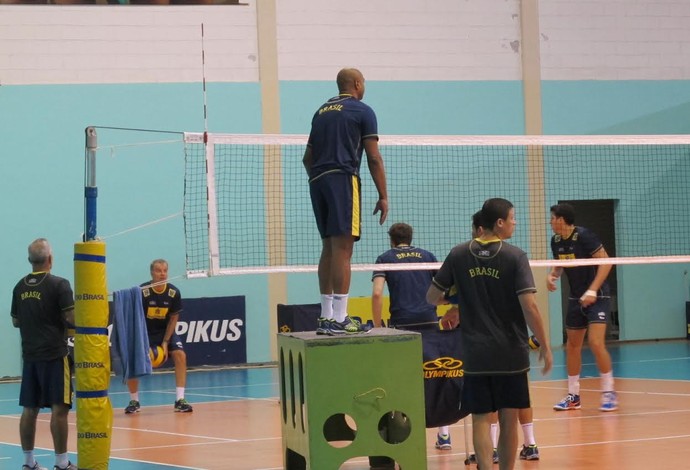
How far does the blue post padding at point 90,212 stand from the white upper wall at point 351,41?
11.4 metres

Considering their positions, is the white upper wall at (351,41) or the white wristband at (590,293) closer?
the white wristband at (590,293)

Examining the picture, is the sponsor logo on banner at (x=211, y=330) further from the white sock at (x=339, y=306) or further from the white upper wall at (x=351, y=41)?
the white sock at (x=339, y=306)

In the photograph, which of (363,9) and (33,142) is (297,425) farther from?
(363,9)

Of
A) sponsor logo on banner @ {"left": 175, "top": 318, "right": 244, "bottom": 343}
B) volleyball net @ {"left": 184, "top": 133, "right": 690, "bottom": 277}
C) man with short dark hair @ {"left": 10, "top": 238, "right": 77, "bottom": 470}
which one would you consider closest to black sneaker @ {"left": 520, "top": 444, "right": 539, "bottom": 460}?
man with short dark hair @ {"left": 10, "top": 238, "right": 77, "bottom": 470}

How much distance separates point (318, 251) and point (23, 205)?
482cm

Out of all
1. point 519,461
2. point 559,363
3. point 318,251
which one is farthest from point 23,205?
point 519,461

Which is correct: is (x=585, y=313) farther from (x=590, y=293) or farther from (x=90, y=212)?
(x=90, y=212)

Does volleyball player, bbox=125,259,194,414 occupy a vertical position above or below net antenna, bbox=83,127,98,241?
below

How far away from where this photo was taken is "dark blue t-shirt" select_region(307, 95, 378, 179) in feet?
25.3

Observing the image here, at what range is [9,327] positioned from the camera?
18.6 m

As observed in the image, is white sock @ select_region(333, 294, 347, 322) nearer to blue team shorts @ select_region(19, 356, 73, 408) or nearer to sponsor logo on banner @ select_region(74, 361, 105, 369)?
sponsor logo on banner @ select_region(74, 361, 105, 369)

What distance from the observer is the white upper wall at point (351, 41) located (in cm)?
1886

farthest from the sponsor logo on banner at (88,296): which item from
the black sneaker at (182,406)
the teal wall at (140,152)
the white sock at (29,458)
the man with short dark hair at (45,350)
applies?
the teal wall at (140,152)

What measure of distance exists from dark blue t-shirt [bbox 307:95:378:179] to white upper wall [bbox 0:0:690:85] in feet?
39.2
